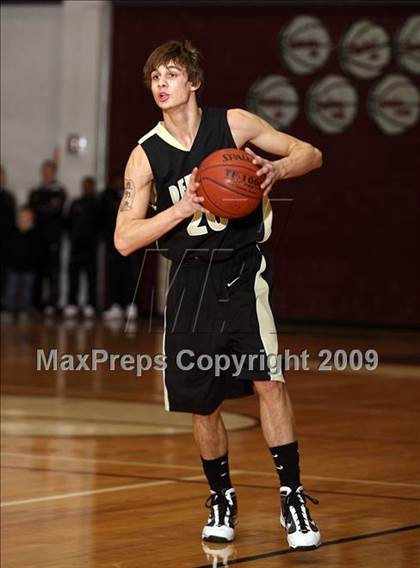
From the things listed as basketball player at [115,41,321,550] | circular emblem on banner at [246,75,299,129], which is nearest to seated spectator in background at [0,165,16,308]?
circular emblem on banner at [246,75,299,129]

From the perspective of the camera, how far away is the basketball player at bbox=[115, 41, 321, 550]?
206 inches

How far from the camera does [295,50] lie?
18.9m

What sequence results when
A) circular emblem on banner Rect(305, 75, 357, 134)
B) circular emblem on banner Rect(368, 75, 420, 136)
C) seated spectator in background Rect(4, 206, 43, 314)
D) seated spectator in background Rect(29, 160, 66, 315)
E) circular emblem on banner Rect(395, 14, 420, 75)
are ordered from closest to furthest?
circular emblem on banner Rect(395, 14, 420, 75), circular emblem on banner Rect(368, 75, 420, 136), circular emblem on banner Rect(305, 75, 357, 134), seated spectator in background Rect(4, 206, 43, 314), seated spectator in background Rect(29, 160, 66, 315)

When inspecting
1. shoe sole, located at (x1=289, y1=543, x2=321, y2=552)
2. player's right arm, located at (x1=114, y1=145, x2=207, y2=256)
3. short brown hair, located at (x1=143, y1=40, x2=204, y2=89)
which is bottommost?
shoe sole, located at (x1=289, y1=543, x2=321, y2=552)

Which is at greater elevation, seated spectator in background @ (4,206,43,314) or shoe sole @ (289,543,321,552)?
shoe sole @ (289,543,321,552)

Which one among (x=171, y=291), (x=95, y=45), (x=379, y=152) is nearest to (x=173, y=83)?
(x=171, y=291)

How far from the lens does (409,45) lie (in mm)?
18156

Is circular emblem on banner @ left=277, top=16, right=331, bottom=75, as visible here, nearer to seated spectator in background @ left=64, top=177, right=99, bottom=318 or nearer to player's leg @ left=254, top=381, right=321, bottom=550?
seated spectator in background @ left=64, top=177, right=99, bottom=318

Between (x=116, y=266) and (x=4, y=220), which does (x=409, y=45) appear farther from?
(x=4, y=220)

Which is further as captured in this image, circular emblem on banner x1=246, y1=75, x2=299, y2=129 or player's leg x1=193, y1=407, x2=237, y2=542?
circular emblem on banner x1=246, y1=75, x2=299, y2=129

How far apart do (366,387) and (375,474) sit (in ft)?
13.8

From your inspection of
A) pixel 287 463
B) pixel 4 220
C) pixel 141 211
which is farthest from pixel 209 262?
pixel 4 220

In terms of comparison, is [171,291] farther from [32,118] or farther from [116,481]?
[32,118]

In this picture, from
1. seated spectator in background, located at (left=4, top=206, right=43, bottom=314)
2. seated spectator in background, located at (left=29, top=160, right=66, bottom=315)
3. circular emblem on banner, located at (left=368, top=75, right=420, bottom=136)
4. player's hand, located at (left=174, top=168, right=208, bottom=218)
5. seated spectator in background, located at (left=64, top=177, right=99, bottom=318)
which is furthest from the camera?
seated spectator in background, located at (left=29, top=160, right=66, bottom=315)
